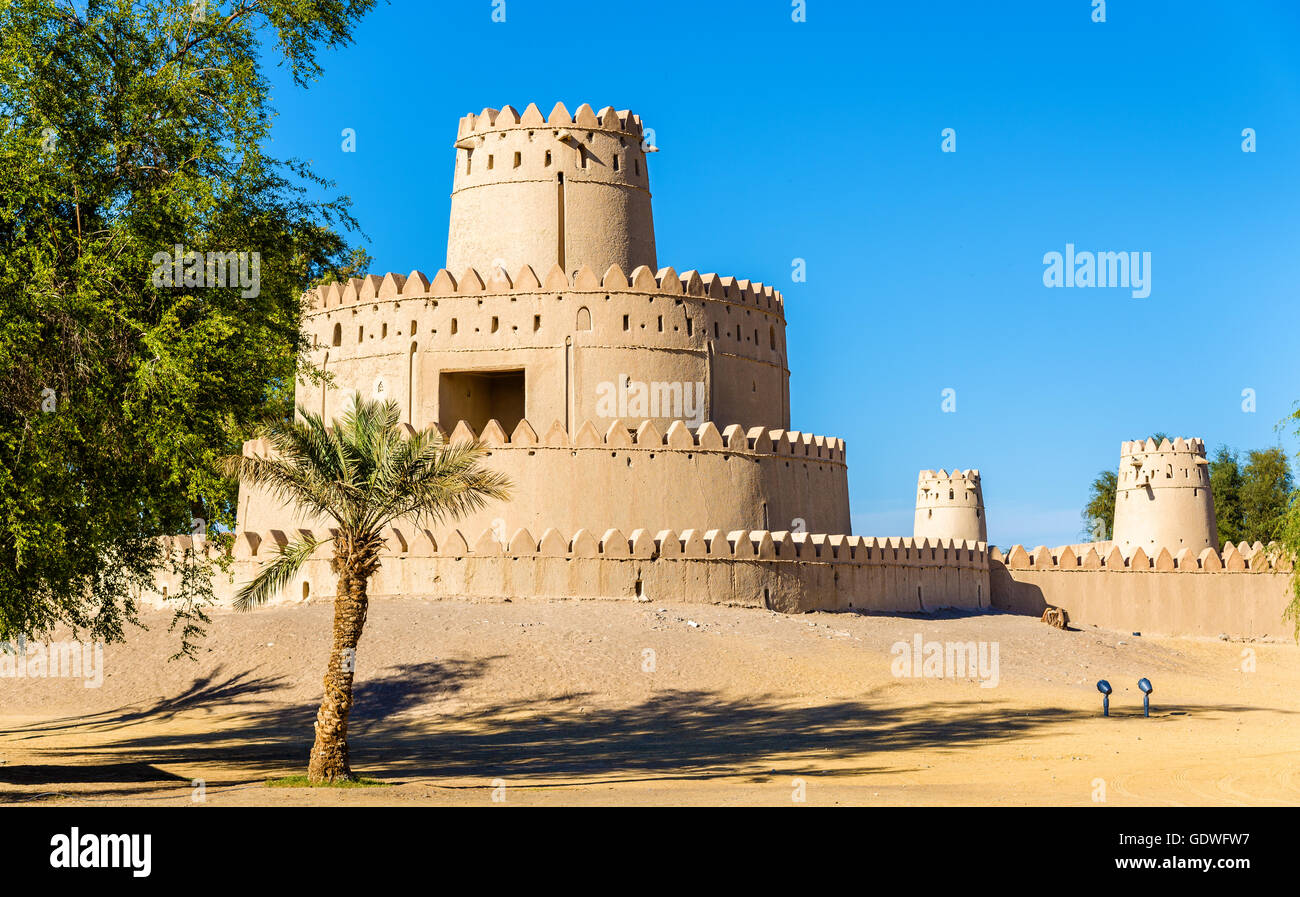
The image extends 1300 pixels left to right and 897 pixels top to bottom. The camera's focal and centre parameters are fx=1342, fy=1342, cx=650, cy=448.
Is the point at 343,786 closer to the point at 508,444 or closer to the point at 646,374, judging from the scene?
the point at 508,444

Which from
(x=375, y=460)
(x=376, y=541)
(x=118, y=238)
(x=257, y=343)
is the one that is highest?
(x=118, y=238)

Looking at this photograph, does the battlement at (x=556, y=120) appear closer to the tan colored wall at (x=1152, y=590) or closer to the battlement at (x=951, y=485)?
the tan colored wall at (x=1152, y=590)

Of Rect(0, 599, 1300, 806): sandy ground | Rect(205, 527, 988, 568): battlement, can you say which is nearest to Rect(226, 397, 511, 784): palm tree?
Rect(0, 599, 1300, 806): sandy ground

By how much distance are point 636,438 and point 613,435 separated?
605mm

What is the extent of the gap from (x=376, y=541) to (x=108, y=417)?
3.54 meters

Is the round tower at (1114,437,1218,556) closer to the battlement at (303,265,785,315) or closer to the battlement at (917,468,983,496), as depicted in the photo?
the battlement at (917,468,983,496)


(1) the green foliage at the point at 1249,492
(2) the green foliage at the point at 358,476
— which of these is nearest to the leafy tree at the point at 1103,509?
(1) the green foliage at the point at 1249,492

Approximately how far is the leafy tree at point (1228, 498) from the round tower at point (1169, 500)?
45.6ft

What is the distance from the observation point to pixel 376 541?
672 inches

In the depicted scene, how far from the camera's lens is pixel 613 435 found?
32812mm

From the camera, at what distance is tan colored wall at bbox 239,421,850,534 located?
32344 mm

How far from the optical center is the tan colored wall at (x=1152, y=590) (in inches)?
1542

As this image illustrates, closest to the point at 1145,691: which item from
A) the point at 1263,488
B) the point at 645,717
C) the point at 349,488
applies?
the point at 645,717
